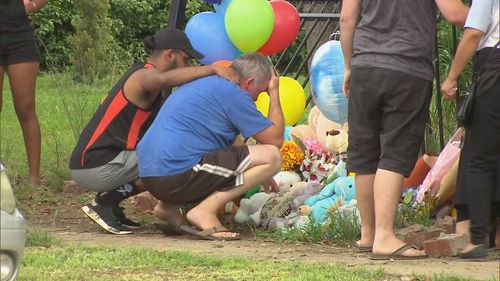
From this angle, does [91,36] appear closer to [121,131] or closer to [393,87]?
[121,131]

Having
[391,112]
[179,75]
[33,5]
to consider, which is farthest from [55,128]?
[391,112]

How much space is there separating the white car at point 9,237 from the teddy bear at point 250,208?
8.74 feet

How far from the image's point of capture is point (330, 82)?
7.42m

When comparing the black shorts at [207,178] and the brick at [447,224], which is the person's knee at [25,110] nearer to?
the black shorts at [207,178]

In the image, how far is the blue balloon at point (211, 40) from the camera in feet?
24.2

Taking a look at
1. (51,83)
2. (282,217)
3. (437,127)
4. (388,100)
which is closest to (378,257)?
(388,100)

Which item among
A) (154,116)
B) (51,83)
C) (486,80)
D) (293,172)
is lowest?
(51,83)

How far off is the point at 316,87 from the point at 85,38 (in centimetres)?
1055

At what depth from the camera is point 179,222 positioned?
265 inches

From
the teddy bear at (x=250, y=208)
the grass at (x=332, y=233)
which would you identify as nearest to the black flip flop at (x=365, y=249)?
the grass at (x=332, y=233)

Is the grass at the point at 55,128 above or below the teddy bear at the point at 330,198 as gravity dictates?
below

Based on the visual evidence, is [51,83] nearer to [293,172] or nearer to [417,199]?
[293,172]

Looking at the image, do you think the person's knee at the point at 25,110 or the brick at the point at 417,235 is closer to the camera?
the brick at the point at 417,235

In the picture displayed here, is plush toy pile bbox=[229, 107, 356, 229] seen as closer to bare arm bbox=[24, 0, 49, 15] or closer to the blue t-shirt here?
the blue t-shirt
